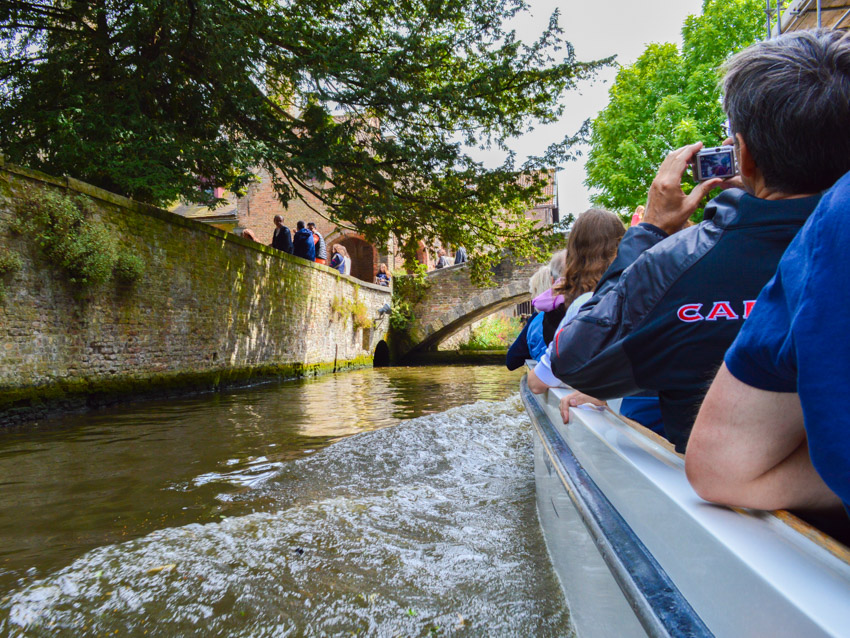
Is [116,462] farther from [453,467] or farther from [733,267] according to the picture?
[733,267]

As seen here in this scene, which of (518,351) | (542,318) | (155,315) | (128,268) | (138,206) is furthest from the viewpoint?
(155,315)

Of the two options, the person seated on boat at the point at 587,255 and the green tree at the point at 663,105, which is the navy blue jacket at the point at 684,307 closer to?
the person seated on boat at the point at 587,255

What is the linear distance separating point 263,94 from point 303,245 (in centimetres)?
478

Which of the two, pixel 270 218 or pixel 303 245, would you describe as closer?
pixel 303 245

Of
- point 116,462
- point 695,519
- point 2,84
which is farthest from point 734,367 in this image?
point 2,84

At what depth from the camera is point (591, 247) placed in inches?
89.0

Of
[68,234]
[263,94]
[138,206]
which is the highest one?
[263,94]

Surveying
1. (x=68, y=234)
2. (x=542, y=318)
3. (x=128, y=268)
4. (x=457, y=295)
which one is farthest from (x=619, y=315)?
(x=457, y=295)

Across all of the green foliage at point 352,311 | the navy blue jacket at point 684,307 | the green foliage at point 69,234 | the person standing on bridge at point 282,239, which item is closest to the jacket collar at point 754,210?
the navy blue jacket at point 684,307

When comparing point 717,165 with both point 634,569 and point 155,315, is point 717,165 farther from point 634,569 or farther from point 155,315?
point 155,315

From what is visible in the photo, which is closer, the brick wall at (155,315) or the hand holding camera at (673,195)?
the hand holding camera at (673,195)

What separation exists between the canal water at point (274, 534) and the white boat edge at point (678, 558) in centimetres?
77

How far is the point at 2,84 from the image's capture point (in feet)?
24.9

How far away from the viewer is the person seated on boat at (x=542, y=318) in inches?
104
